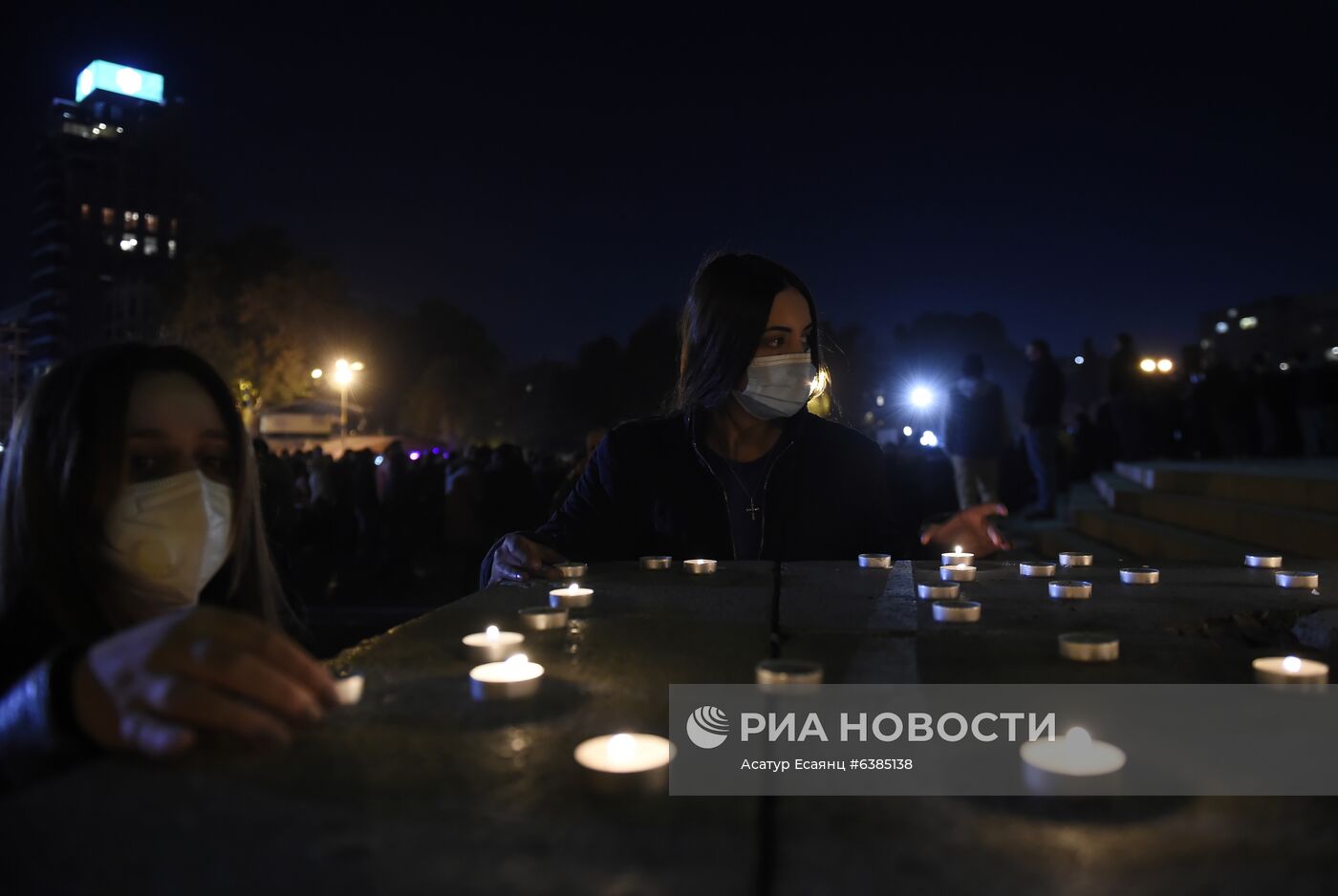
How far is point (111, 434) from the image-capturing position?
188 cm

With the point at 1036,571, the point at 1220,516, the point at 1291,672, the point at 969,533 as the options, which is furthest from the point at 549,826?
the point at 1220,516

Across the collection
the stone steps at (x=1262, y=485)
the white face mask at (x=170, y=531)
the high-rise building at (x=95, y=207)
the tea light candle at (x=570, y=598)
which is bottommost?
the stone steps at (x=1262, y=485)

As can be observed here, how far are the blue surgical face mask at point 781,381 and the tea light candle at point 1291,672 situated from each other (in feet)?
7.63

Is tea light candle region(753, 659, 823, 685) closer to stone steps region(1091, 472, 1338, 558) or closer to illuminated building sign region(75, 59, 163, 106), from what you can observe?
stone steps region(1091, 472, 1338, 558)

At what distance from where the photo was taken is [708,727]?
→ 3.63ft

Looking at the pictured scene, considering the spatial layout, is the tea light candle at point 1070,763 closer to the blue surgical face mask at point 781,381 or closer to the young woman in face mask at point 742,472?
the young woman in face mask at point 742,472

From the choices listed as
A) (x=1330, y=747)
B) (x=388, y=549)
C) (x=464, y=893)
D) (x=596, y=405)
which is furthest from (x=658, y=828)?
(x=596, y=405)

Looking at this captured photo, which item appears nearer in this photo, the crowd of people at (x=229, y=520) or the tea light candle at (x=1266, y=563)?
the crowd of people at (x=229, y=520)

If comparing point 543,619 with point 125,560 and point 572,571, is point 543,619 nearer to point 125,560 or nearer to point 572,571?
point 572,571

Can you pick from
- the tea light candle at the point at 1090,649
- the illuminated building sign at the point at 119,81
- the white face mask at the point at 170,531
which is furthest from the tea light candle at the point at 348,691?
the illuminated building sign at the point at 119,81

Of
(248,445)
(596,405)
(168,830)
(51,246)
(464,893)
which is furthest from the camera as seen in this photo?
(51,246)

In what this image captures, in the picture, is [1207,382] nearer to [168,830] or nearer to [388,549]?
[388,549]

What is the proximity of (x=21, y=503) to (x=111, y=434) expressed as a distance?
0.25m

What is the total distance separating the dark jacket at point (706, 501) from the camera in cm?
347
